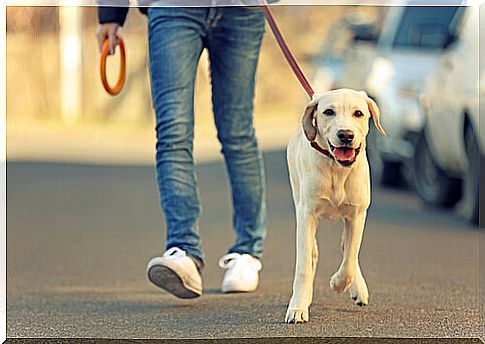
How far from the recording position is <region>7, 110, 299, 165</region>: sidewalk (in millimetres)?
15172

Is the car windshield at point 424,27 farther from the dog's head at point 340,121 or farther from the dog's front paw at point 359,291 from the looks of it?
the dog's head at point 340,121

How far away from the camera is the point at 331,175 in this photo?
468 cm

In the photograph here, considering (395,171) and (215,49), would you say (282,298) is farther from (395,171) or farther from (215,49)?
(395,171)

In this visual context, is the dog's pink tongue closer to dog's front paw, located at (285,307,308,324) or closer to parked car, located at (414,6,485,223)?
dog's front paw, located at (285,307,308,324)

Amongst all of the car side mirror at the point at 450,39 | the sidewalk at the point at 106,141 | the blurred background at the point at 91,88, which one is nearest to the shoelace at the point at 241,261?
the car side mirror at the point at 450,39

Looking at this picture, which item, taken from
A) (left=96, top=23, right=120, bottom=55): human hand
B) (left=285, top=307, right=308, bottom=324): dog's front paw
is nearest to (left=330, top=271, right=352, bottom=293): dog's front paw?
(left=285, top=307, right=308, bottom=324): dog's front paw

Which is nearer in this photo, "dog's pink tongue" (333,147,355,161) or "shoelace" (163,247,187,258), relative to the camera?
"dog's pink tongue" (333,147,355,161)

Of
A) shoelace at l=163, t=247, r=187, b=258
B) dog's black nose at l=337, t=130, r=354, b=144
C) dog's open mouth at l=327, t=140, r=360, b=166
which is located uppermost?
dog's black nose at l=337, t=130, r=354, b=144

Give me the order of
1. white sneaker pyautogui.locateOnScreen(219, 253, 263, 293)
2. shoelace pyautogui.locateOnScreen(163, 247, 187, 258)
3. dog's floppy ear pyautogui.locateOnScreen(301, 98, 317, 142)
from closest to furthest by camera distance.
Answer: dog's floppy ear pyautogui.locateOnScreen(301, 98, 317, 142), shoelace pyautogui.locateOnScreen(163, 247, 187, 258), white sneaker pyautogui.locateOnScreen(219, 253, 263, 293)

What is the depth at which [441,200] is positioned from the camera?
32.6 ft

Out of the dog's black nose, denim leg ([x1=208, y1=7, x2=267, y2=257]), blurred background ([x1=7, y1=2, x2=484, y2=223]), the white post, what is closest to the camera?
the dog's black nose

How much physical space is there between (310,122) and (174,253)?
43.3 inches

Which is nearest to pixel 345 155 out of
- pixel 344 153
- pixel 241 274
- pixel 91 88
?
pixel 344 153

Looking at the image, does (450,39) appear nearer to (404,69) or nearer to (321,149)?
(404,69)
